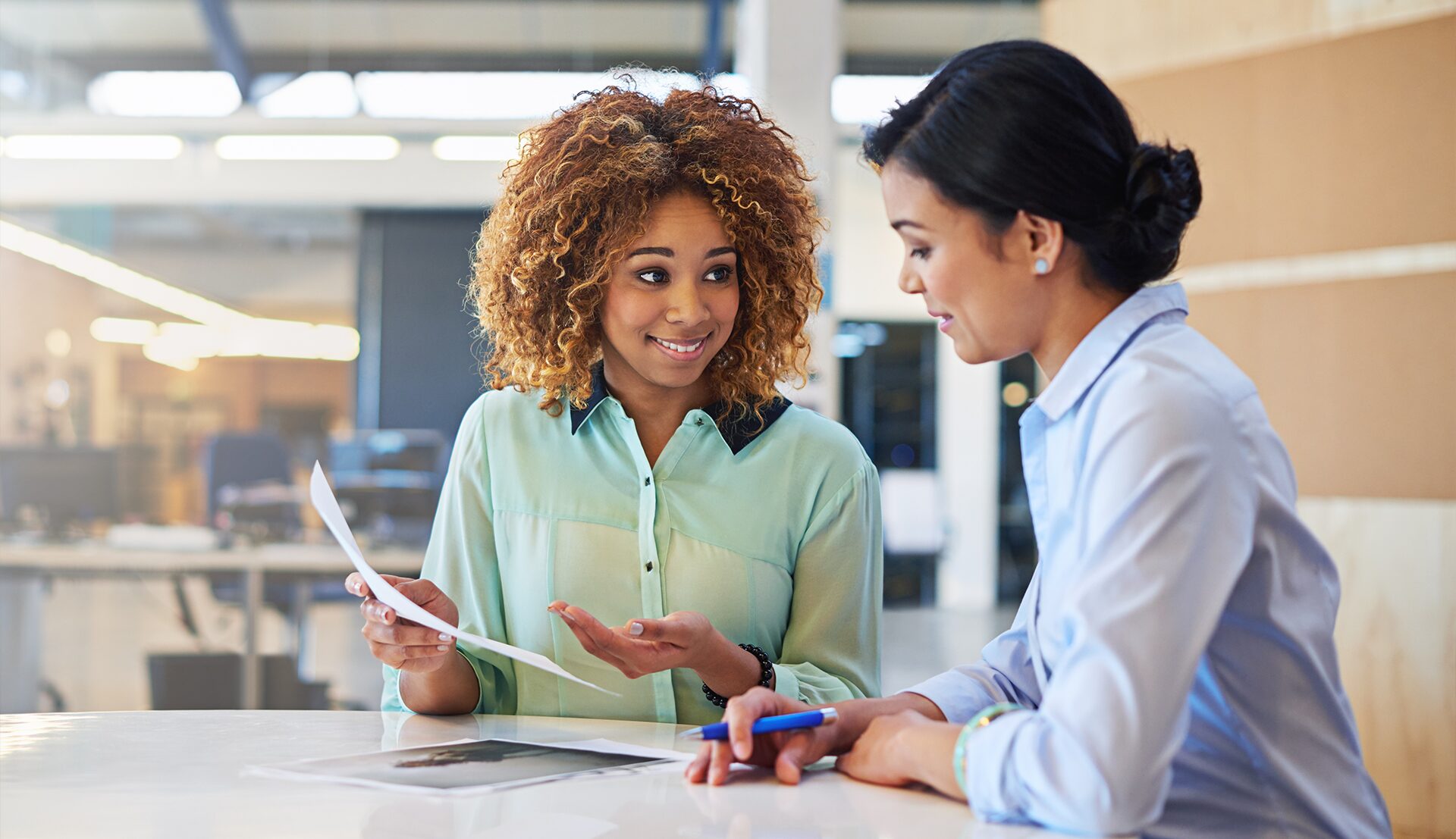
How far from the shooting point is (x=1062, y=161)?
1202 mm

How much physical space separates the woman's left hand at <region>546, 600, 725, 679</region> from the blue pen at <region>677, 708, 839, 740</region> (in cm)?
15

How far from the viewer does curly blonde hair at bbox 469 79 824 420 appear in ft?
6.00

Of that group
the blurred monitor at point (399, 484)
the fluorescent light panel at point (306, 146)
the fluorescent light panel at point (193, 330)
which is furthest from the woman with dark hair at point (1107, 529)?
the fluorescent light panel at point (193, 330)

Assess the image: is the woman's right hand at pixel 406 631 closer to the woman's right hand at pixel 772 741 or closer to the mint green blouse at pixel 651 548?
the mint green blouse at pixel 651 548

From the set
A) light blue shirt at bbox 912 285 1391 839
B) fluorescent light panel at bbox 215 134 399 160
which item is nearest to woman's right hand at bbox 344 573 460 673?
light blue shirt at bbox 912 285 1391 839

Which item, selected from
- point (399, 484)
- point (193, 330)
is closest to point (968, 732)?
point (399, 484)

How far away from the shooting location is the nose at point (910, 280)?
1347mm

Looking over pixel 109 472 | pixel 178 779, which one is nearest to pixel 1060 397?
pixel 178 779

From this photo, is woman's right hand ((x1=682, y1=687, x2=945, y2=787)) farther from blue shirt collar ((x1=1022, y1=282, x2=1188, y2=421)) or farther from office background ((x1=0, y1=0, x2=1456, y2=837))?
office background ((x1=0, y1=0, x2=1456, y2=837))

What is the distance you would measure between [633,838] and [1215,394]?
2.06 feet

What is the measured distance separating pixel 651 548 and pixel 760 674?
0.86 ft

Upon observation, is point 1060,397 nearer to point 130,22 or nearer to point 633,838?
point 633,838

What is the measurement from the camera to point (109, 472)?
628cm

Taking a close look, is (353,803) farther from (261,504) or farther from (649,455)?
(261,504)
